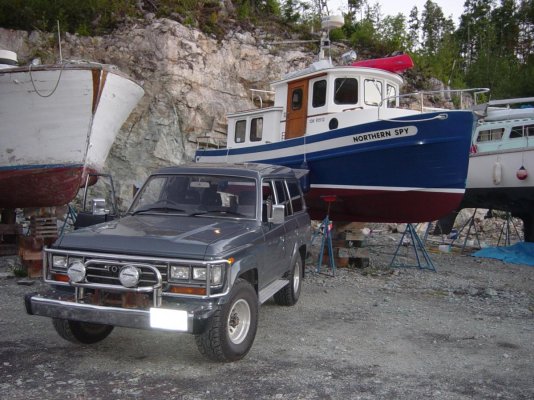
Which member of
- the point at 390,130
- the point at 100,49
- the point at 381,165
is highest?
the point at 100,49

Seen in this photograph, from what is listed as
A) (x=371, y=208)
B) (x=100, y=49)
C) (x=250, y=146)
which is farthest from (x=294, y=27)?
(x=371, y=208)

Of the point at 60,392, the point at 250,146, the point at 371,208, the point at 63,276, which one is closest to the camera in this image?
the point at 60,392

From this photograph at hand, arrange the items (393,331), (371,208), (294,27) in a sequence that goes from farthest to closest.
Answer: (294,27) → (371,208) → (393,331)

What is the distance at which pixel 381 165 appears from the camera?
393 inches

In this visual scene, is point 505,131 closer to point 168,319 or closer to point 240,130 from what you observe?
point 240,130

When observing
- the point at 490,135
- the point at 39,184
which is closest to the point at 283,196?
the point at 39,184

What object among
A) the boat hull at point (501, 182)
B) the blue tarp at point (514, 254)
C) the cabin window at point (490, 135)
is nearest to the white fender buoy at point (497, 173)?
the boat hull at point (501, 182)

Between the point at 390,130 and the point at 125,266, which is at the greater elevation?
the point at 390,130

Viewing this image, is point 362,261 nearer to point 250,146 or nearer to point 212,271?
point 250,146

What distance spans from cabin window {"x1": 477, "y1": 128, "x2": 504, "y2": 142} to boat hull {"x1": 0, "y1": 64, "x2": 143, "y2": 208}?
11276 millimetres

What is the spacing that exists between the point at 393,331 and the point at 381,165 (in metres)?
4.45

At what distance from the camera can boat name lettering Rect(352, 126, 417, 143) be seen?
376 inches

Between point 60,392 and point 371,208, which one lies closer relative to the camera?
point 60,392

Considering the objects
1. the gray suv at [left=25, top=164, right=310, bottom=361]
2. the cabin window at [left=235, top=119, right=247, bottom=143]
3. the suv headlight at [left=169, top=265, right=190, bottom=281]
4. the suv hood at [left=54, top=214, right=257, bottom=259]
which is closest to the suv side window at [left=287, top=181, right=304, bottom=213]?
the gray suv at [left=25, top=164, right=310, bottom=361]
